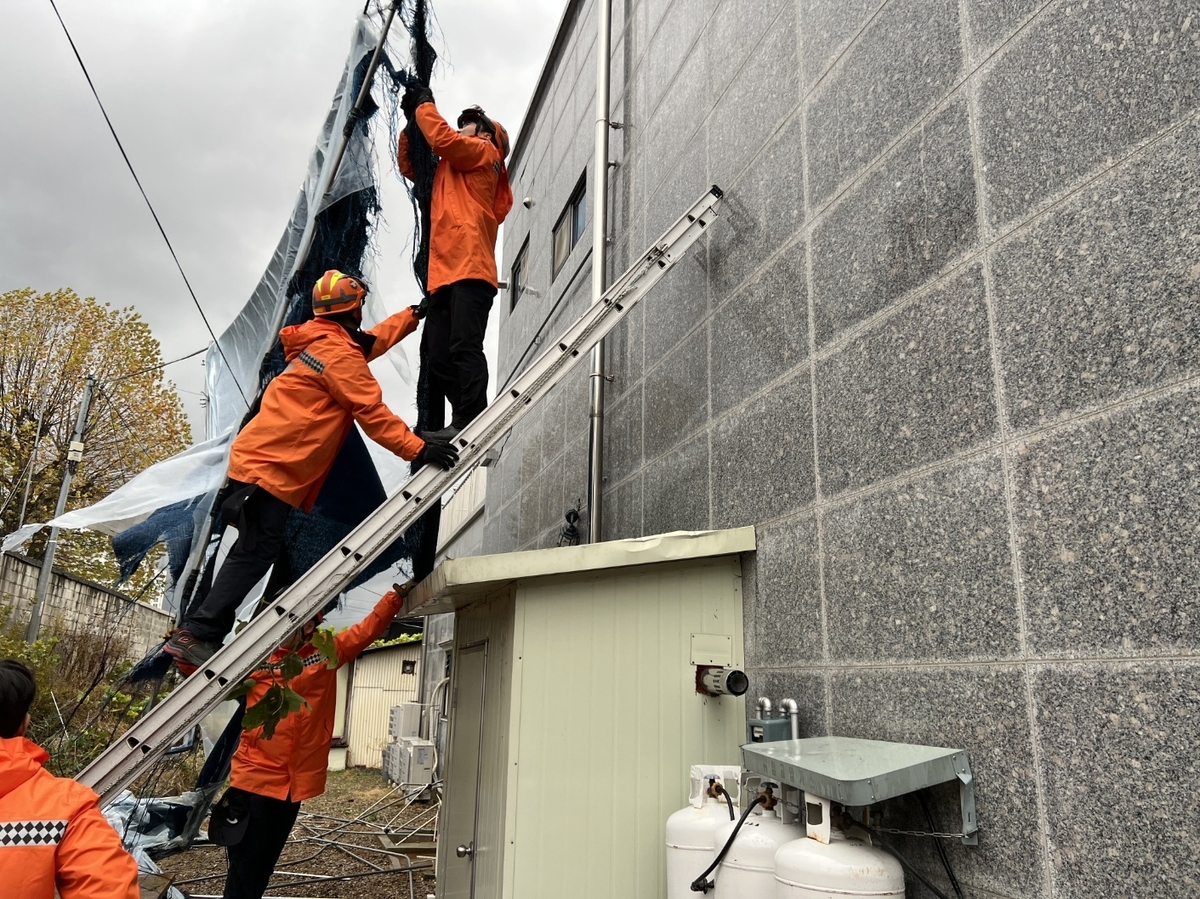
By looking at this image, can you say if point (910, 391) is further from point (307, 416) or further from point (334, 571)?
point (307, 416)

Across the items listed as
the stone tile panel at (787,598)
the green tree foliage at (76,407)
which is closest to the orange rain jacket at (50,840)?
the stone tile panel at (787,598)

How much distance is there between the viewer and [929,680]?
2.49 m

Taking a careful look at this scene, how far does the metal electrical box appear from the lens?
11.3ft

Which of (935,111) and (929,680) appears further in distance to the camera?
(935,111)

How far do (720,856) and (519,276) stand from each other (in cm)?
929

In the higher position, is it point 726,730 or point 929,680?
point 929,680

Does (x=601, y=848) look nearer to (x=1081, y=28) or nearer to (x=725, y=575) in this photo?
(x=725, y=575)

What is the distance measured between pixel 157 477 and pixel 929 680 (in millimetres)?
4362

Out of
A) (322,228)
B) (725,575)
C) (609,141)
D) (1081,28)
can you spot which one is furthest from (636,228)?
(1081,28)

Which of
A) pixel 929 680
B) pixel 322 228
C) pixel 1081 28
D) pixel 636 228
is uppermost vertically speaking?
pixel 636 228

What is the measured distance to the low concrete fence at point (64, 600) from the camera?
41.3ft

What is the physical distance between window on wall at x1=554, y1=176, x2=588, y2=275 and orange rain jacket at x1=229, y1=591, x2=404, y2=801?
431 centimetres

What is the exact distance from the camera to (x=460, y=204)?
4723mm

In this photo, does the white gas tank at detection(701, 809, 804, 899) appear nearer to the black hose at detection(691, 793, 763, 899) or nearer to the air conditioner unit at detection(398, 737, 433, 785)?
the black hose at detection(691, 793, 763, 899)
